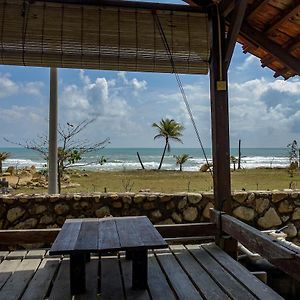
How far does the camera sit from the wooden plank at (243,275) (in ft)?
7.38

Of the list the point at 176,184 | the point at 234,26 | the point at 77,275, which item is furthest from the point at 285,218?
the point at 176,184

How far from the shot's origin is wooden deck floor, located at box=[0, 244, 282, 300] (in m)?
2.30

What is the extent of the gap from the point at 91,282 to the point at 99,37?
78.4 inches

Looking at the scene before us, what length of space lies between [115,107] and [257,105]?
1444cm

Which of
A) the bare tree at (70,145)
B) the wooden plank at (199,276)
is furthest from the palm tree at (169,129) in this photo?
the wooden plank at (199,276)

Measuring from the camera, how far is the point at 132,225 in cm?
285

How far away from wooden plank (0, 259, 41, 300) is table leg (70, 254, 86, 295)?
1.08 ft

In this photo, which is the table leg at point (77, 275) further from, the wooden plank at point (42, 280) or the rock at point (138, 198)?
the rock at point (138, 198)

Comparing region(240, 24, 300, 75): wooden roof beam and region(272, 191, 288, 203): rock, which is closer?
region(240, 24, 300, 75): wooden roof beam

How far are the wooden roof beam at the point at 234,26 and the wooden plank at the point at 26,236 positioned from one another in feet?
6.88

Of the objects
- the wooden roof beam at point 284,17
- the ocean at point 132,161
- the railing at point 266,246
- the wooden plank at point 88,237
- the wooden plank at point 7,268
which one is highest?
the wooden roof beam at point 284,17

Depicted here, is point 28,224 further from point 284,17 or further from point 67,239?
point 284,17

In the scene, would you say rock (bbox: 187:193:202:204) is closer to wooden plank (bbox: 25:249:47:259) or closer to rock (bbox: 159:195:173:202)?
rock (bbox: 159:195:173:202)

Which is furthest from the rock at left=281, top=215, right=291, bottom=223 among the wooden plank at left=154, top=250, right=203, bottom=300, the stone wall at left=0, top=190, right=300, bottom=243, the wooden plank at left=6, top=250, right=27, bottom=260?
the wooden plank at left=6, top=250, right=27, bottom=260
